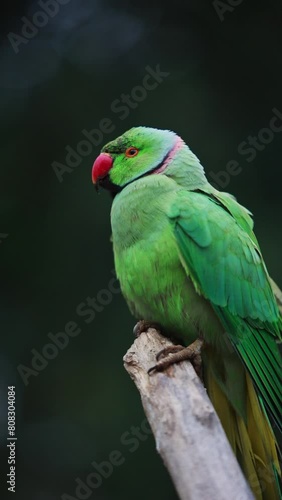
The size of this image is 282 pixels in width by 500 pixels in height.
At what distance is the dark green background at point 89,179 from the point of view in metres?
3.10

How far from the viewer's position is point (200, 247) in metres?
1.84

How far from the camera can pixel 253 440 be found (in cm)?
180

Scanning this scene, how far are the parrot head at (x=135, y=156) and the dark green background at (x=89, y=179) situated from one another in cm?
105

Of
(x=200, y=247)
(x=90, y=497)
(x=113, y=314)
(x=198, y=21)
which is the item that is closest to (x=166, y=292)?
(x=200, y=247)

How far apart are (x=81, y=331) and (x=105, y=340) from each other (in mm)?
124
